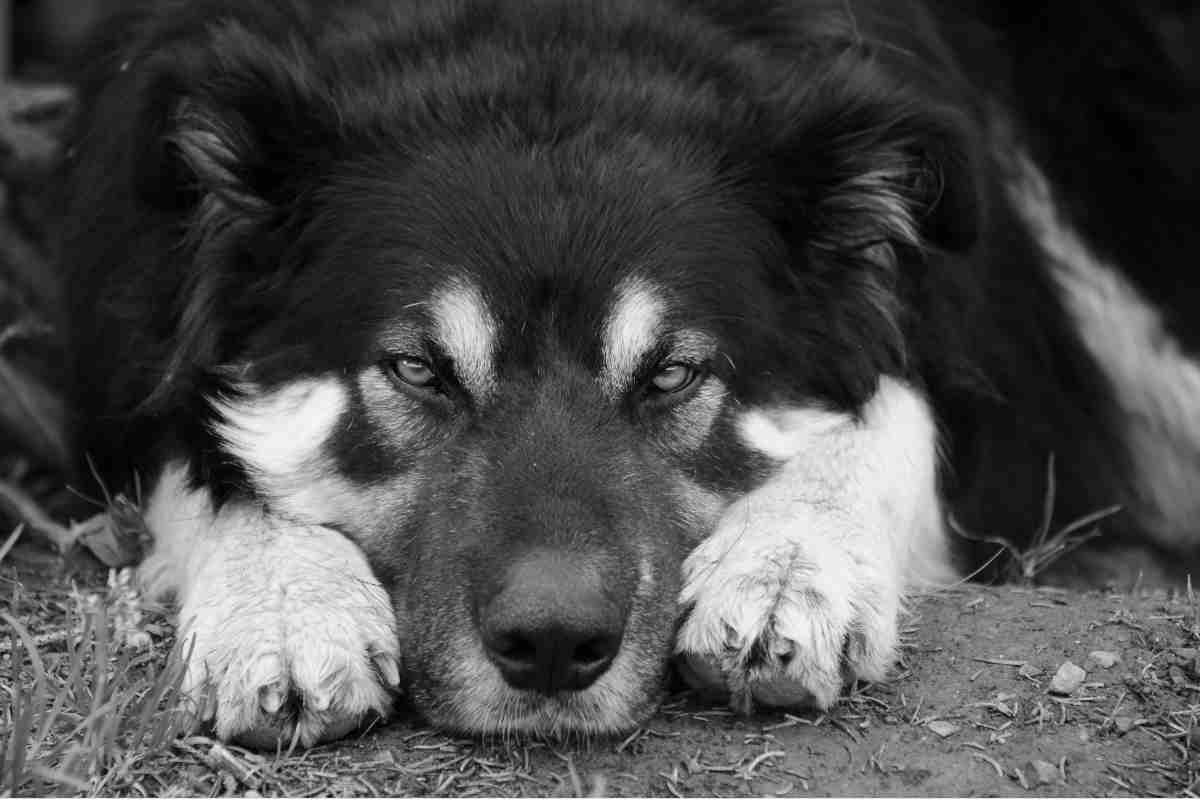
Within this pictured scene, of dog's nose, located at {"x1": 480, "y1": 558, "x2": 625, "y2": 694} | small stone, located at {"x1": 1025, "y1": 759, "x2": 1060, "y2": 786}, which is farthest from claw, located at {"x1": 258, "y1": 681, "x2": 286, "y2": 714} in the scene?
small stone, located at {"x1": 1025, "y1": 759, "x2": 1060, "y2": 786}

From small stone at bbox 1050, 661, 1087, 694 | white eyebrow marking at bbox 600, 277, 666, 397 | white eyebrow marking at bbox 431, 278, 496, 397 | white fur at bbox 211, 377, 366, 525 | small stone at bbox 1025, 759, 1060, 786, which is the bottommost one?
white fur at bbox 211, 377, 366, 525

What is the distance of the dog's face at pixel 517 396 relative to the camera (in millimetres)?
2910

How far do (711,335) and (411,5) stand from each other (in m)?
1.20

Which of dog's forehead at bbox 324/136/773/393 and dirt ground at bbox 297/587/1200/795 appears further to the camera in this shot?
dog's forehead at bbox 324/136/773/393

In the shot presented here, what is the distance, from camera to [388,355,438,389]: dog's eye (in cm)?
326

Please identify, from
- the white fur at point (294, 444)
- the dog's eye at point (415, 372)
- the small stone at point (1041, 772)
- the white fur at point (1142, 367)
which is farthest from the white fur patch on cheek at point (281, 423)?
the white fur at point (1142, 367)

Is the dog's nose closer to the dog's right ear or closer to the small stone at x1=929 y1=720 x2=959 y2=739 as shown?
the small stone at x1=929 y1=720 x2=959 y2=739

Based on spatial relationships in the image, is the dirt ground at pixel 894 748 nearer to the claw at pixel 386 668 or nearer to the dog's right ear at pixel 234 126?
the claw at pixel 386 668

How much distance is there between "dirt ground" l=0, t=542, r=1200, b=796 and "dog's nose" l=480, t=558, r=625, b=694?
18 centimetres

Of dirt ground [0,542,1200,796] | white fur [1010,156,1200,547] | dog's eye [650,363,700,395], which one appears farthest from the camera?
white fur [1010,156,1200,547]

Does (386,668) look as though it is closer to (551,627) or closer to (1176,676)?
(551,627)

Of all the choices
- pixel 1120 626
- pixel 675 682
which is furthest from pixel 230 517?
pixel 1120 626

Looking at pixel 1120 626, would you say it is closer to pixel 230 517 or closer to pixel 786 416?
pixel 786 416

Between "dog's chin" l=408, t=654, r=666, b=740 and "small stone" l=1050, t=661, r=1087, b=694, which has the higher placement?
"small stone" l=1050, t=661, r=1087, b=694
